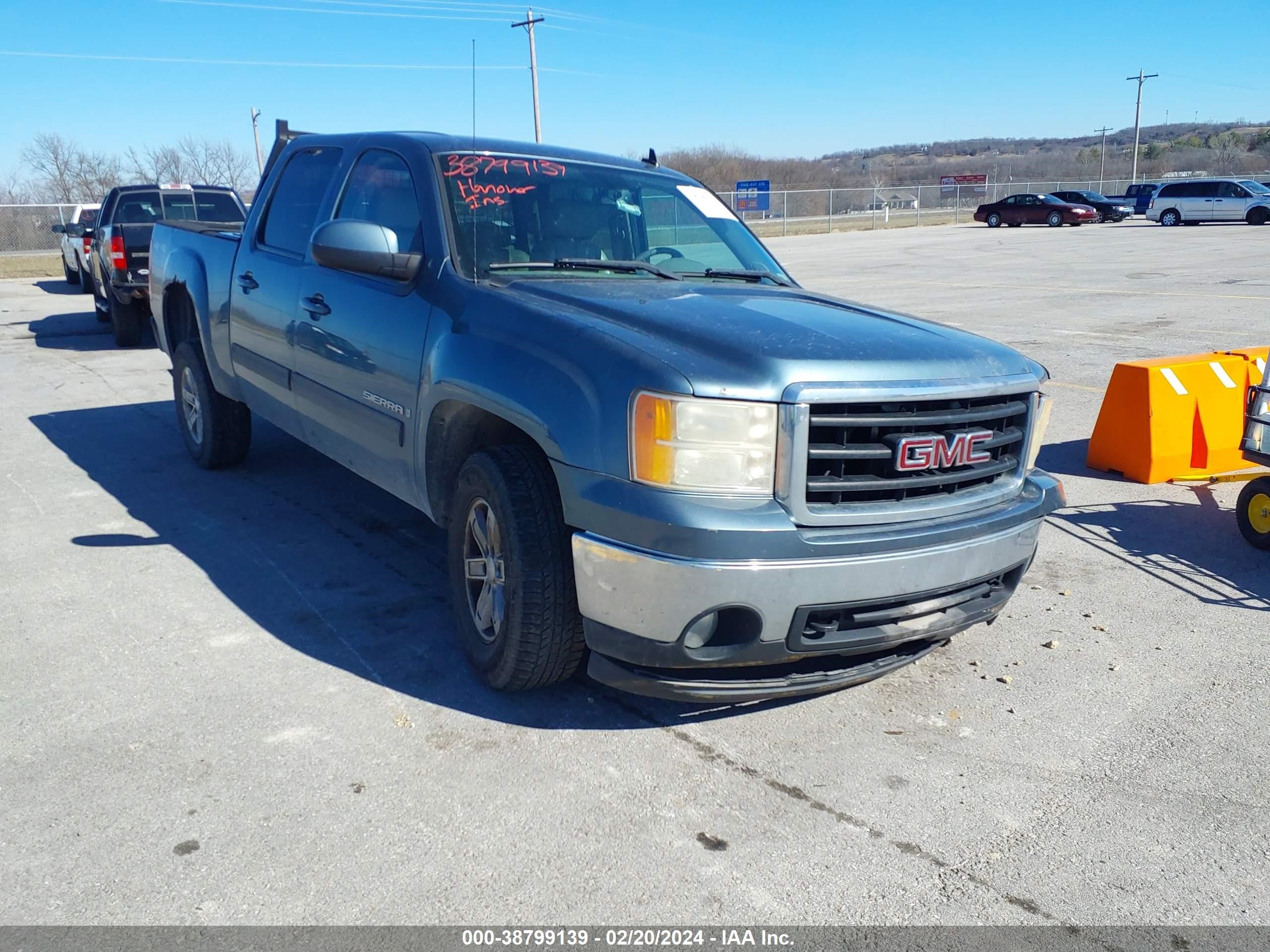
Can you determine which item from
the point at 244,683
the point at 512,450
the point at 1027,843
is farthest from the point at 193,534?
the point at 1027,843

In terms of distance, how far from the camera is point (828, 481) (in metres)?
3.14

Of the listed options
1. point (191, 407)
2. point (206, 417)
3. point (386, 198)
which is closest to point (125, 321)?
point (191, 407)

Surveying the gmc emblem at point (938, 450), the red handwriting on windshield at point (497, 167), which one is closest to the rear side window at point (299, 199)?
the red handwriting on windshield at point (497, 167)

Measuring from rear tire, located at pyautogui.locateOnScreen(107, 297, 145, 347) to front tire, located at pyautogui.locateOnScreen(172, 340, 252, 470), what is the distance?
6416 mm

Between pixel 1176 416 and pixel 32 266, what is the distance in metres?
30.7

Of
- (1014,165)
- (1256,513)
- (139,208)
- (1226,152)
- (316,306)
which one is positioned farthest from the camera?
(1014,165)

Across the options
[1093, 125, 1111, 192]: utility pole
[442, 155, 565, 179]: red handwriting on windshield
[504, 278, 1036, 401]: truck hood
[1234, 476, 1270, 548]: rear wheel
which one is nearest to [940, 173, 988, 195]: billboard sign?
[1093, 125, 1111, 192]: utility pole

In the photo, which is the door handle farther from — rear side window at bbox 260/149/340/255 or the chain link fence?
the chain link fence

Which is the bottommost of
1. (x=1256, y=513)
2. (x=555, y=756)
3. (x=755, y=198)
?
(x=555, y=756)

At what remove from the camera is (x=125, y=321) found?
12.7 meters

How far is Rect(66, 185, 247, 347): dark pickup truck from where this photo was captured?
12352 mm

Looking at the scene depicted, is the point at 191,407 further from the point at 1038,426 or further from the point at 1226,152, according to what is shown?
the point at 1226,152

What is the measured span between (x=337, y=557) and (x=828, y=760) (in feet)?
9.12

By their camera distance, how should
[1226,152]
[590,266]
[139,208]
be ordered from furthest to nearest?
[1226,152], [139,208], [590,266]
